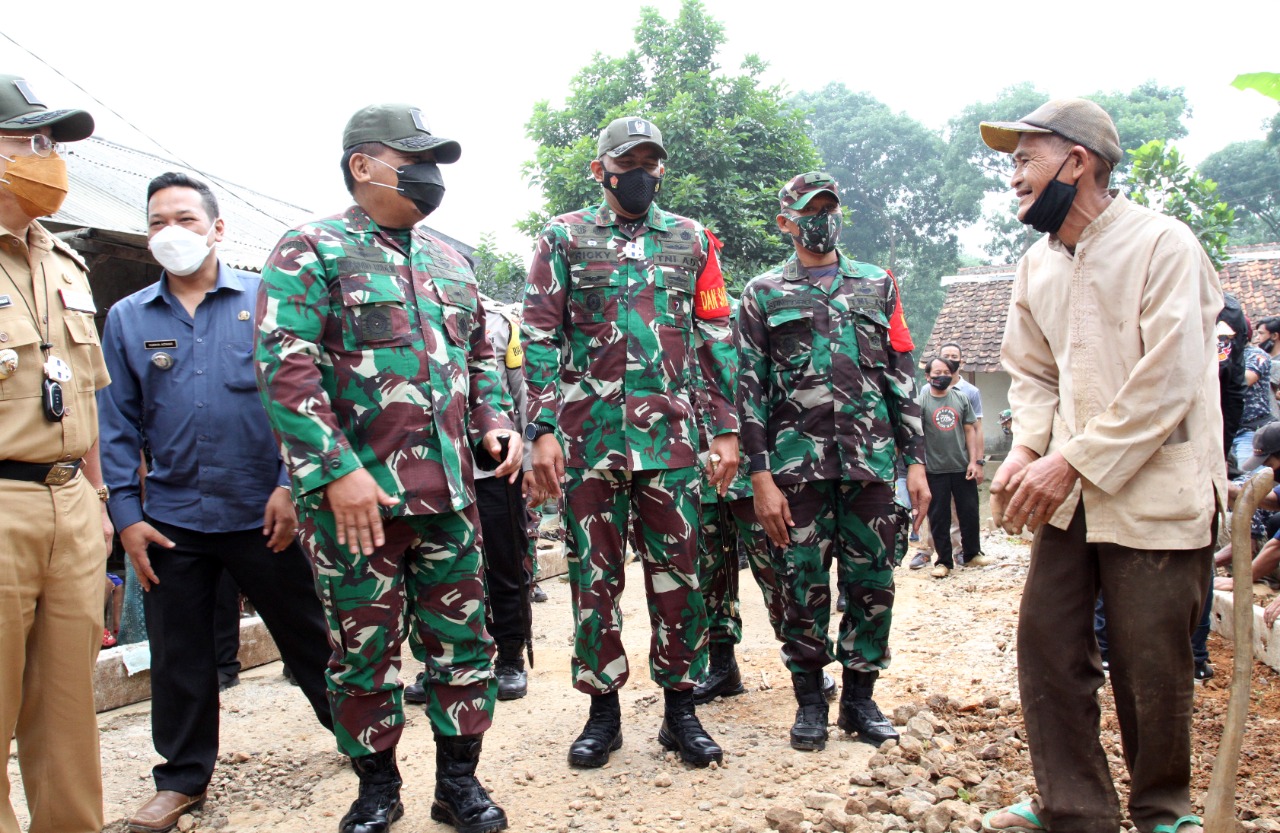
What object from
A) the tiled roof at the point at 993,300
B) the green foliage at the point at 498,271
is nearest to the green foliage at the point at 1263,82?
the green foliage at the point at 498,271

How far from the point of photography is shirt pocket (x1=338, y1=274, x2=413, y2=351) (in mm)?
3008

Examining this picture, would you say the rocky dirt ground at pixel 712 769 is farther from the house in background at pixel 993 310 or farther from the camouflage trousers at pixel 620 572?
the house in background at pixel 993 310

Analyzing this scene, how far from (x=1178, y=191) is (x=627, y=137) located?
11267mm

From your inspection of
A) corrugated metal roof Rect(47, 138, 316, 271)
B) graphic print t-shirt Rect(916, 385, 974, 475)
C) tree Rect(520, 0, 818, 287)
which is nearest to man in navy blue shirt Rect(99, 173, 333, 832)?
corrugated metal roof Rect(47, 138, 316, 271)

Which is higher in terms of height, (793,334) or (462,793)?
(793,334)

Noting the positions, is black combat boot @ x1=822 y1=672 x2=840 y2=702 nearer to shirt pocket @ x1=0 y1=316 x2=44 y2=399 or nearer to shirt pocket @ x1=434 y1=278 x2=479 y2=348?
shirt pocket @ x1=434 y1=278 x2=479 y2=348

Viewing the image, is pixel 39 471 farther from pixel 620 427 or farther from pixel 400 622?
pixel 620 427

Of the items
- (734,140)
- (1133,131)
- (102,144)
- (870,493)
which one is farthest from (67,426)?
(1133,131)

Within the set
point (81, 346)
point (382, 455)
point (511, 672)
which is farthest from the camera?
point (511, 672)

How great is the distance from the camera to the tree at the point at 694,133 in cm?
1547

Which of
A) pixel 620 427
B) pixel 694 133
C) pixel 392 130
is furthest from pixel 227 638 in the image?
pixel 694 133

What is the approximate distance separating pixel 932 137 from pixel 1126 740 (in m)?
42.9

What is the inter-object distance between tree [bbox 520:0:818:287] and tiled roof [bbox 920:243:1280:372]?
295 inches

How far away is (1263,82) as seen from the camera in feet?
5.44
